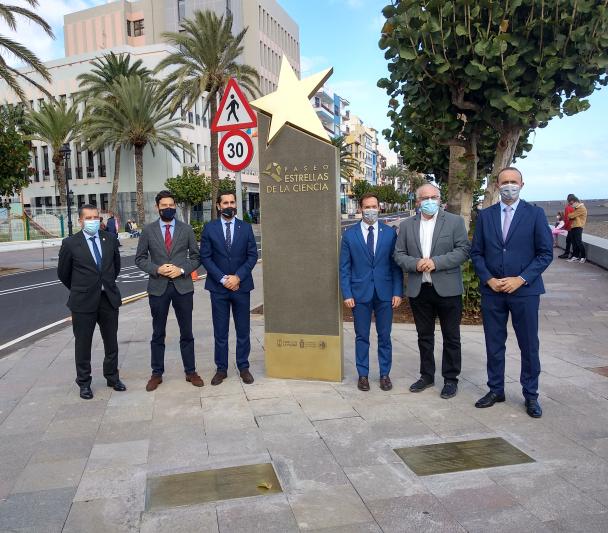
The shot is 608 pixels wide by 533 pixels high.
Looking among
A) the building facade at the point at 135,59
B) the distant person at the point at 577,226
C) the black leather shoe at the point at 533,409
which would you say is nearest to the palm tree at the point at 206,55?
the building facade at the point at 135,59

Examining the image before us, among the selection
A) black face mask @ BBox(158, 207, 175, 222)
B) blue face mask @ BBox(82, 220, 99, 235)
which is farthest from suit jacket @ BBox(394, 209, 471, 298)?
blue face mask @ BBox(82, 220, 99, 235)

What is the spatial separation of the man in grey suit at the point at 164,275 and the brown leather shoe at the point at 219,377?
0.14 m

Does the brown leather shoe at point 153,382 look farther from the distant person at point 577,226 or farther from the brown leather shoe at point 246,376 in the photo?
the distant person at point 577,226

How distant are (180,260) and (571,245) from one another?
53.9ft

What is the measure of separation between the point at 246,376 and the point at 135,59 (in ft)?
158

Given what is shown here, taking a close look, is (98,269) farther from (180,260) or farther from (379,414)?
(379,414)

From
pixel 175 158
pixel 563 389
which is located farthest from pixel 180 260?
pixel 175 158

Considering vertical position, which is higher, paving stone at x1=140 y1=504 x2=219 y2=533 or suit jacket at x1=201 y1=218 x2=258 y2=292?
suit jacket at x1=201 y1=218 x2=258 y2=292

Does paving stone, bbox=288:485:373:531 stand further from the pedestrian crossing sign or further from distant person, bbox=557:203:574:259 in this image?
distant person, bbox=557:203:574:259

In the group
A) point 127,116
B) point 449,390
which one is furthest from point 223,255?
point 127,116

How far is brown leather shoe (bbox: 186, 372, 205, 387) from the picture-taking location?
5.70 metres

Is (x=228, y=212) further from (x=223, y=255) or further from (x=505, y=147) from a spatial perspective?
(x=505, y=147)

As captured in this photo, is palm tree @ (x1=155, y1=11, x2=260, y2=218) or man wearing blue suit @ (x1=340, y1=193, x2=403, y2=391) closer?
man wearing blue suit @ (x1=340, y1=193, x2=403, y2=391)

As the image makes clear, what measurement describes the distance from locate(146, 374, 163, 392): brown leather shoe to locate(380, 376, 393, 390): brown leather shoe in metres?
2.29
